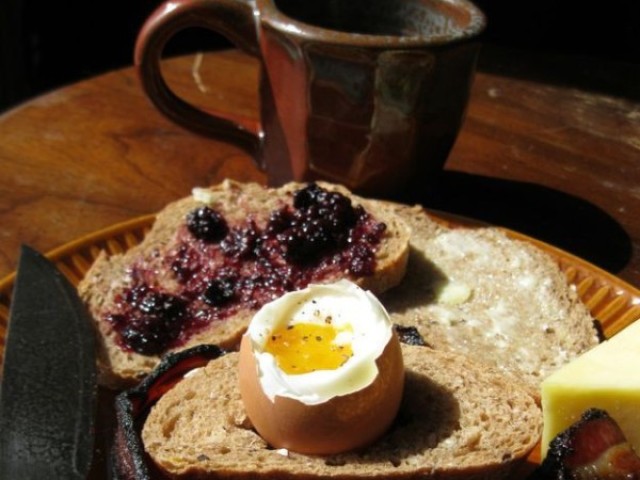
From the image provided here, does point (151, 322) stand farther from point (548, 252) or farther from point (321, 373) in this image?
point (548, 252)

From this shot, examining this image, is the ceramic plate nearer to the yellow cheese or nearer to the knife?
the knife

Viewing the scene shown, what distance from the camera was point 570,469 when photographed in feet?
4.74

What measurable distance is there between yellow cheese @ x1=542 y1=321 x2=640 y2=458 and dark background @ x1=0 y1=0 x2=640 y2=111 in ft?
11.6

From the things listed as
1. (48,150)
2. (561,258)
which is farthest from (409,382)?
(48,150)

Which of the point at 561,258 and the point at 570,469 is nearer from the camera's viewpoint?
the point at 570,469

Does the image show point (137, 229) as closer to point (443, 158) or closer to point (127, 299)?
point (127, 299)

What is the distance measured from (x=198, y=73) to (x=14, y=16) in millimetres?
1942

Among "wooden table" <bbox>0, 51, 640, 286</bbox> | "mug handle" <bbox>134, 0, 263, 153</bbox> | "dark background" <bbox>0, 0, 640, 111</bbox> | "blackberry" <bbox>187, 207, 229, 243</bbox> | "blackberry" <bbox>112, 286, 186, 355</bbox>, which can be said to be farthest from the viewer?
"dark background" <bbox>0, 0, 640, 111</bbox>

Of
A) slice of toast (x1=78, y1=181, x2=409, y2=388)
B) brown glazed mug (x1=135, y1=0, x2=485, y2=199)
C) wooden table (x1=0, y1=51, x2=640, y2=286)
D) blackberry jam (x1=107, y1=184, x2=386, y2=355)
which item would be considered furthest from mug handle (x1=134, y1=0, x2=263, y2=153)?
blackberry jam (x1=107, y1=184, x2=386, y2=355)

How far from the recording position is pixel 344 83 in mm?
2172

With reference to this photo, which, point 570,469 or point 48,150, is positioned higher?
point 570,469

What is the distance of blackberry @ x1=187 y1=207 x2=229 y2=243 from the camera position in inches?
83.0

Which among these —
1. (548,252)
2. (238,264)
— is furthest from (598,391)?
(238,264)

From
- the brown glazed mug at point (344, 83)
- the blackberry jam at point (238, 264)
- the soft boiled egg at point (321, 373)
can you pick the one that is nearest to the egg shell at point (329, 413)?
the soft boiled egg at point (321, 373)
